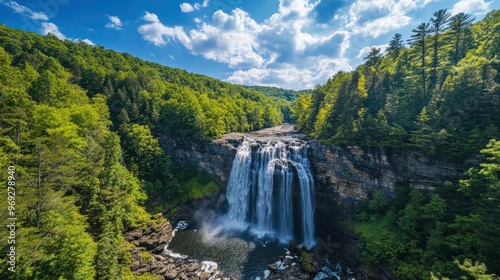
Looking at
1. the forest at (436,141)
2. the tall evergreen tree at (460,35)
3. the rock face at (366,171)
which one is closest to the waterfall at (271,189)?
the rock face at (366,171)

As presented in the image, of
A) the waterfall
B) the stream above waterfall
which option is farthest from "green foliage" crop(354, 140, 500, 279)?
the stream above waterfall

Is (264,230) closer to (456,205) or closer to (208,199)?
(208,199)

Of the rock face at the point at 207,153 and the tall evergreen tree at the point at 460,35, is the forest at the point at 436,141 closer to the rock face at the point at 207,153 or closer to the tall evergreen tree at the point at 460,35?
the tall evergreen tree at the point at 460,35

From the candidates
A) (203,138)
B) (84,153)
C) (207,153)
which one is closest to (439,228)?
(207,153)

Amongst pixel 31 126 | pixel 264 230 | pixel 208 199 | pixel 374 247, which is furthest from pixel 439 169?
pixel 31 126

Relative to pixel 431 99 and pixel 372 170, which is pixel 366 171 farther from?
pixel 431 99
